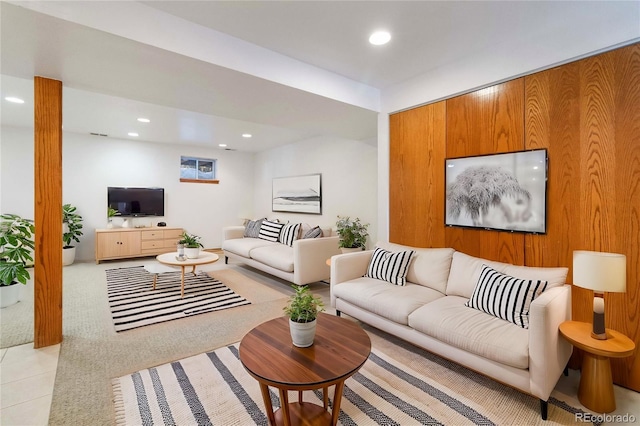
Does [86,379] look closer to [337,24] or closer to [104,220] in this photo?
[337,24]

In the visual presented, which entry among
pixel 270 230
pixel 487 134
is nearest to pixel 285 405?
pixel 487 134

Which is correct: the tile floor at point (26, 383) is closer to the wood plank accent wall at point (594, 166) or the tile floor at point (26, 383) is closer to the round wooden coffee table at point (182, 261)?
the round wooden coffee table at point (182, 261)

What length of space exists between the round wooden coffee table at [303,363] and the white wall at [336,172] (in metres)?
2.94

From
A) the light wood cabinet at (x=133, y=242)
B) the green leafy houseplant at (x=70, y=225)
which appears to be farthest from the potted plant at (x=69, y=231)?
the light wood cabinet at (x=133, y=242)

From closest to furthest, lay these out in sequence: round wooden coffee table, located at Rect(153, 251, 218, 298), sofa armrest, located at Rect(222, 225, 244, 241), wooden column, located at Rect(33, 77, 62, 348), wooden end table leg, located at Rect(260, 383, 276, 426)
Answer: wooden end table leg, located at Rect(260, 383, 276, 426)
wooden column, located at Rect(33, 77, 62, 348)
round wooden coffee table, located at Rect(153, 251, 218, 298)
sofa armrest, located at Rect(222, 225, 244, 241)

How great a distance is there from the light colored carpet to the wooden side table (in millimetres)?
2500

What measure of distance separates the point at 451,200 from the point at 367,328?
150 centimetres

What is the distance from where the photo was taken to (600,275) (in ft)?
5.54

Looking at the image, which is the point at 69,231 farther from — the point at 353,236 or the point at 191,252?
the point at 353,236

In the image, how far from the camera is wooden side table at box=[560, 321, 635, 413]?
1688mm

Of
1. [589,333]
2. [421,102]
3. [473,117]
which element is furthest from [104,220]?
[589,333]

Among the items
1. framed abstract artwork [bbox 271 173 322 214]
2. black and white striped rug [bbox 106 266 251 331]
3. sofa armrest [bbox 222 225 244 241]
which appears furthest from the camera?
sofa armrest [bbox 222 225 244 241]

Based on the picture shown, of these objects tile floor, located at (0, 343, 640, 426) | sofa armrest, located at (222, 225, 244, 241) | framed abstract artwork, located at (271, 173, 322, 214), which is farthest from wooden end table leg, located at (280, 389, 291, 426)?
sofa armrest, located at (222, 225, 244, 241)

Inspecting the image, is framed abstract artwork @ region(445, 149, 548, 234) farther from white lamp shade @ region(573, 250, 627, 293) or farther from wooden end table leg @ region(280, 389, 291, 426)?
wooden end table leg @ region(280, 389, 291, 426)
